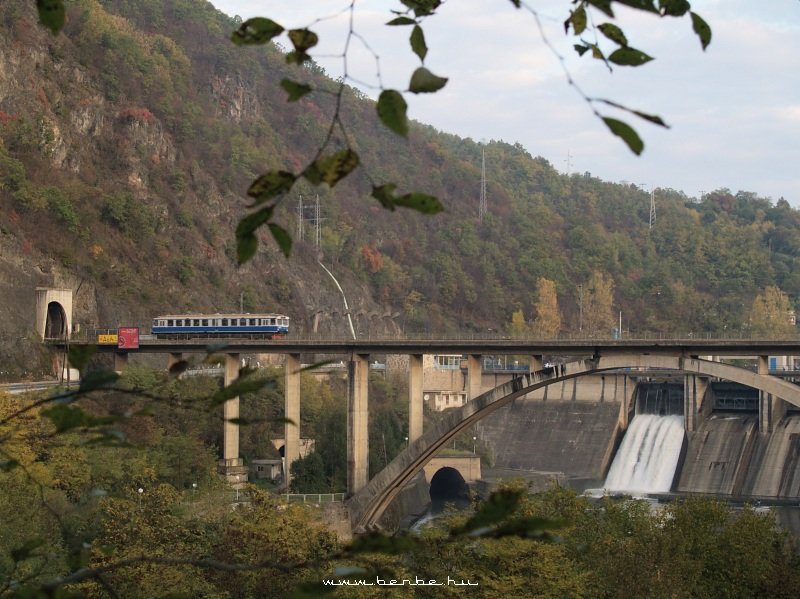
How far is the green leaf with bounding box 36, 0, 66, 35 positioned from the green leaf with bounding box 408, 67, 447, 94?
3.07 feet

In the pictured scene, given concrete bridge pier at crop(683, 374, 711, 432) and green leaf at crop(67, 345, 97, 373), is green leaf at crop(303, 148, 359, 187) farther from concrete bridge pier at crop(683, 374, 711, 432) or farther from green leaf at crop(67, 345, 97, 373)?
concrete bridge pier at crop(683, 374, 711, 432)

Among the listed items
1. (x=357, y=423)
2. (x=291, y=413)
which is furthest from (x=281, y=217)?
(x=357, y=423)

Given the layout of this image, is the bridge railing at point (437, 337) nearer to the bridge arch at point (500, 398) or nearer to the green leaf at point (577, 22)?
the bridge arch at point (500, 398)

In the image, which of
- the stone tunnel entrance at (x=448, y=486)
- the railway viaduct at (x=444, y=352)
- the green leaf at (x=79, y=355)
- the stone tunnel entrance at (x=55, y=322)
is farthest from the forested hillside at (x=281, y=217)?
the green leaf at (x=79, y=355)

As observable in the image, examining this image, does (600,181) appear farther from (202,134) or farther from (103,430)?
(103,430)

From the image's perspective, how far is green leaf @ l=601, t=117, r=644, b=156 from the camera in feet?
9.61

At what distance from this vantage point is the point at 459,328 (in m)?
85.8

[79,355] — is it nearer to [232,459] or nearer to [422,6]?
[422,6]

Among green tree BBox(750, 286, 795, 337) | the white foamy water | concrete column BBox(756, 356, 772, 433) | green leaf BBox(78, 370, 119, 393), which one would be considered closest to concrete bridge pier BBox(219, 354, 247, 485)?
the white foamy water

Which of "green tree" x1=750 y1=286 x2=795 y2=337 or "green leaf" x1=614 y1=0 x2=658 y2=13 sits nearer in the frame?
"green leaf" x1=614 y1=0 x2=658 y2=13

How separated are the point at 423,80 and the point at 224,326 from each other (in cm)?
4276

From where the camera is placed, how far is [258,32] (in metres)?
3.16

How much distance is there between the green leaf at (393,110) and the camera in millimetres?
2936

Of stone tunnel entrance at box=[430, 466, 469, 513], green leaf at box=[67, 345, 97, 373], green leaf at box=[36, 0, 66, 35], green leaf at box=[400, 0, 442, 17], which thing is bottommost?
stone tunnel entrance at box=[430, 466, 469, 513]
